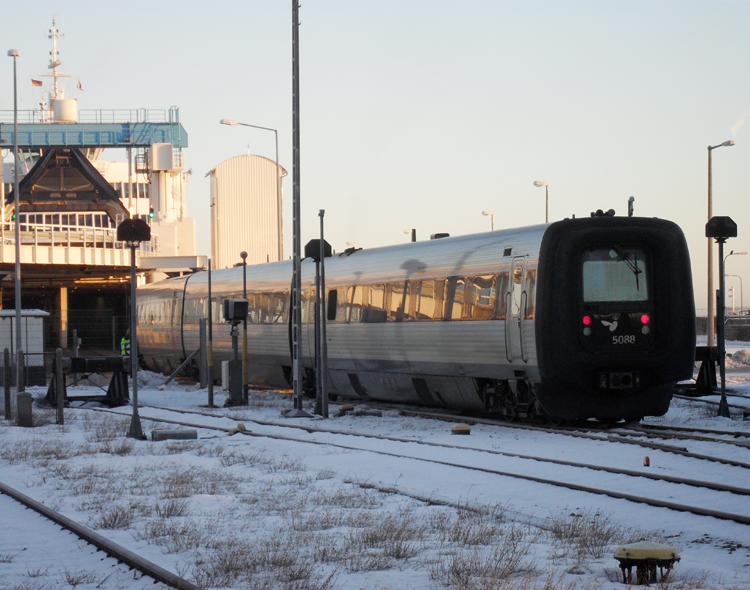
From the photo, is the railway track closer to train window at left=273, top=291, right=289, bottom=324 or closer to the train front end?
the train front end

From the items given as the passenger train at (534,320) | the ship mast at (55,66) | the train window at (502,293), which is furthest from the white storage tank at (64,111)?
the train window at (502,293)

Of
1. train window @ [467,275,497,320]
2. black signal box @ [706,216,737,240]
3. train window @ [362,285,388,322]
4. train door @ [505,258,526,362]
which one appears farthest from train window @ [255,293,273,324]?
black signal box @ [706,216,737,240]

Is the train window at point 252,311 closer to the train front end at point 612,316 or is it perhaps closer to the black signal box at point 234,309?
the black signal box at point 234,309

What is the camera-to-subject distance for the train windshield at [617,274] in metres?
16.6

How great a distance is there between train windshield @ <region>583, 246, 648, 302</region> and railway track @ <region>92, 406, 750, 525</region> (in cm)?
257

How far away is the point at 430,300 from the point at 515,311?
9.05ft

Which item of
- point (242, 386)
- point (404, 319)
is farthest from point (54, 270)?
point (404, 319)

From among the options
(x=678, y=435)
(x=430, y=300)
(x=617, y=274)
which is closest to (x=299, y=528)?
(x=678, y=435)

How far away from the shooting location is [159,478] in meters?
12.1

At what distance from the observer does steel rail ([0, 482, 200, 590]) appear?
6918 millimetres

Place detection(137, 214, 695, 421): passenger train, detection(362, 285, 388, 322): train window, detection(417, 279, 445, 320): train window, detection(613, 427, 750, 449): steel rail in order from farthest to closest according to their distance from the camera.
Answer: detection(362, 285, 388, 322): train window, detection(417, 279, 445, 320): train window, detection(137, 214, 695, 421): passenger train, detection(613, 427, 750, 449): steel rail

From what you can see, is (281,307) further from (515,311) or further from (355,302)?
(515,311)

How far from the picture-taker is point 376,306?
70.4 ft

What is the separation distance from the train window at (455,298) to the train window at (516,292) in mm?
1473
